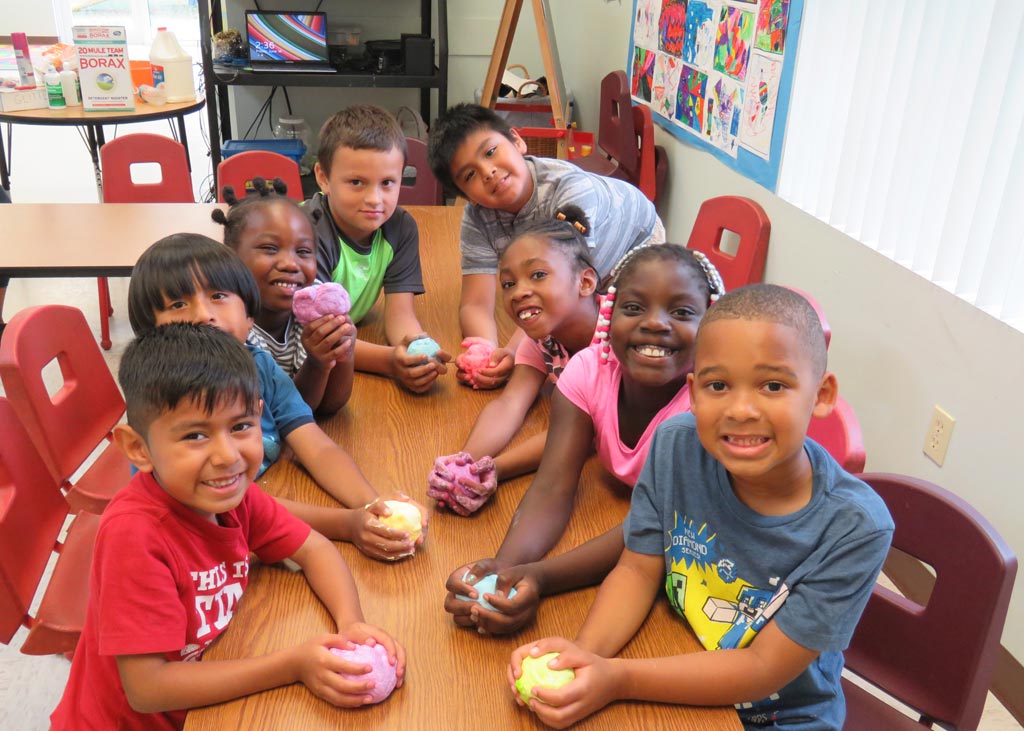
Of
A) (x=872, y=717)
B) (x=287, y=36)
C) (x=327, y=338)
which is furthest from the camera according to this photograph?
(x=287, y=36)

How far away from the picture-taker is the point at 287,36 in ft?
14.7

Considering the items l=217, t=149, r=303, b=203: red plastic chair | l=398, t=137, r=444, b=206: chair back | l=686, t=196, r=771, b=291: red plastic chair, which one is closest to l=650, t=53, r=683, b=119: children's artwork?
l=686, t=196, r=771, b=291: red plastic chair

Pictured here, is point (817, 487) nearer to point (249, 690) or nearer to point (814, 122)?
point (249, 690)

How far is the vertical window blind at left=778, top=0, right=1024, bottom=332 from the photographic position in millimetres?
1842

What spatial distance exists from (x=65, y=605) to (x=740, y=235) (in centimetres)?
220

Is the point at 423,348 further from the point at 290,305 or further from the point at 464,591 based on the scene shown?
the point at 464,591

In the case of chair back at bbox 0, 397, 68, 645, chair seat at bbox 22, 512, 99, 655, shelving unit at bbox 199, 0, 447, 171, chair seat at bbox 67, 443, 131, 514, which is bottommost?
chair seat at bbox 67, 443, 131, 514

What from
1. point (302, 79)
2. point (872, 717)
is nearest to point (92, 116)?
point (302, 79)

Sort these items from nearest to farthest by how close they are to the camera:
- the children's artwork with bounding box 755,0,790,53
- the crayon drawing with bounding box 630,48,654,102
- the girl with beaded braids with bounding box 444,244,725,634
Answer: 1. the girl with beaded braids with bounding box 444,244,725,634
2. the children's artwork with bounding box 755,0,790,53
3. the crayon drawing with bounding box 630,48,654,102

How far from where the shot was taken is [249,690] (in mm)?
937

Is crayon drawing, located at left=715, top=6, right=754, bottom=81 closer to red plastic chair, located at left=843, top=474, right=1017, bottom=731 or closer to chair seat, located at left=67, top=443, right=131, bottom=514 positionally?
red plastic chair, located at left=843, top=474, right=1017, bottom=731

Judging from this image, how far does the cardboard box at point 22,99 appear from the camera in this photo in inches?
147

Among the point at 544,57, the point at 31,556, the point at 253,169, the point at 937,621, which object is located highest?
the point at 544,57

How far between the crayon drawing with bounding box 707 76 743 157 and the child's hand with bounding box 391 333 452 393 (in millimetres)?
1826
